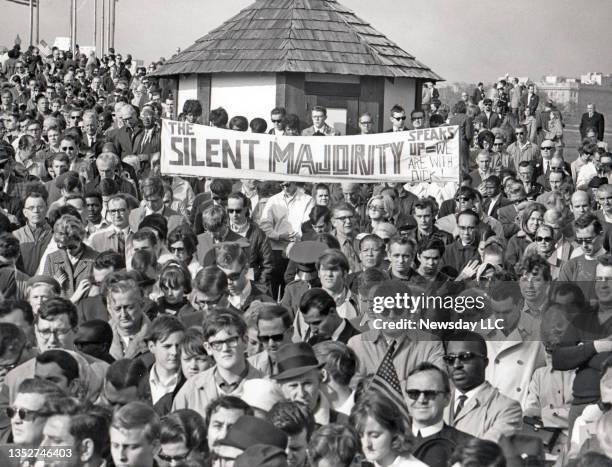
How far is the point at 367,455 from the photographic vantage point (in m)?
6.58

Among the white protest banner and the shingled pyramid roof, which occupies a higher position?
the shingled pyramid roof

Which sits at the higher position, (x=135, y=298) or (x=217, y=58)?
(x=217, y=58)

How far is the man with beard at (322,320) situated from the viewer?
29.6ft

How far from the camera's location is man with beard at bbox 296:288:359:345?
9.02m

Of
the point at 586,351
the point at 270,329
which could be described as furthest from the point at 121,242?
the point at 586,351

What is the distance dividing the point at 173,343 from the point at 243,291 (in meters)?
1.91

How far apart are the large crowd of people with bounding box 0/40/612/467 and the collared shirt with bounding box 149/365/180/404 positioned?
0.01m

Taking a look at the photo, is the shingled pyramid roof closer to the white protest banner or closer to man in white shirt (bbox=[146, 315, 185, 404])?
the white protest banner

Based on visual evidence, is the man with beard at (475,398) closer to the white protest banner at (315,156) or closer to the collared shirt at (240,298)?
the collared shirt at (240,298)

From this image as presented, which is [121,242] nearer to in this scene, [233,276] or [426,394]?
[233,276]

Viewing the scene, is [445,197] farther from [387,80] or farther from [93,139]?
[387,80]

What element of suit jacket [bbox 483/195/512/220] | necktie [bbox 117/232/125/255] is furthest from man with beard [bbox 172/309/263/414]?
suit jacket [bbox 483/195/512/220]

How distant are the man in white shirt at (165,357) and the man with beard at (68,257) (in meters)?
2.67

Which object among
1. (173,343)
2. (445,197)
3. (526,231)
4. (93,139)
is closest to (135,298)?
(173,343)
